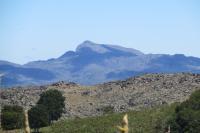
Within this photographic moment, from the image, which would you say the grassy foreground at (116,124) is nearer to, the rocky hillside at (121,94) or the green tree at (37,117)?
the green tree at (37,117)

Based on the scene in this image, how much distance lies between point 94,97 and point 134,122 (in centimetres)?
5978

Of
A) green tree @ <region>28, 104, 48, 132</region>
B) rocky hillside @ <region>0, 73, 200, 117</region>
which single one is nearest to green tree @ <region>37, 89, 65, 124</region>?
green tree @ <region>28, 104, 48, 132</region>

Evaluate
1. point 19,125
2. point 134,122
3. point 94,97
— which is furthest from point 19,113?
point 94,97

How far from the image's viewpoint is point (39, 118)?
116125 millimetres

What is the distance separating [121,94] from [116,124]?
180ft

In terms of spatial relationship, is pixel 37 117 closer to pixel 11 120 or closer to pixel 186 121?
pixel 11 120

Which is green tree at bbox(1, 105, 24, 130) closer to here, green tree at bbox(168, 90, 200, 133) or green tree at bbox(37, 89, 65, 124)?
green tree at bbox(37, 89, 65, 124)

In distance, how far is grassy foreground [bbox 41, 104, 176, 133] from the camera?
107469 millimetres

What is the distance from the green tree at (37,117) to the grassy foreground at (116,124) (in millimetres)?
2105

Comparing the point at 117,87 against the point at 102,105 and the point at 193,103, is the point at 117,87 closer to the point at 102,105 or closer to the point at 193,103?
the point at 102,105

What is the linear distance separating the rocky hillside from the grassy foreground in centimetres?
2347

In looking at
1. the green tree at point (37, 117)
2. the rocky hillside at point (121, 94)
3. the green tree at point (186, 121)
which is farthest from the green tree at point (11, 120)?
the green tree at point (186, 121)

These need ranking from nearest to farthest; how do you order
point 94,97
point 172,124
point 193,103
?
point 172,124
point 193,103
point 94,97

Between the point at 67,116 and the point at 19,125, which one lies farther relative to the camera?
the point at 67,116
